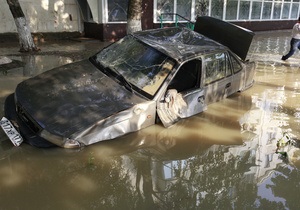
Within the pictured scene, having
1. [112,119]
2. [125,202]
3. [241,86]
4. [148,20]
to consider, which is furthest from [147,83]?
[148,20]

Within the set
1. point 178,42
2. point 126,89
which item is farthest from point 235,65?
point 126,89

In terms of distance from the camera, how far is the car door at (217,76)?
5.40 m

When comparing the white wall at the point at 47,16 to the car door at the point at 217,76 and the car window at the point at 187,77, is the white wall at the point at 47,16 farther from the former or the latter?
the car door at the point at 217,76

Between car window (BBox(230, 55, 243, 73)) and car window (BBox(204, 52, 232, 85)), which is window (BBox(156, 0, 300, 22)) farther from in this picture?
car window (BBox(204, 52, 232, 85))

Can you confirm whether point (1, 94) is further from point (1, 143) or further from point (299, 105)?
point (299, 105)

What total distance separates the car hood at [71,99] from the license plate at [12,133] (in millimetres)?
251

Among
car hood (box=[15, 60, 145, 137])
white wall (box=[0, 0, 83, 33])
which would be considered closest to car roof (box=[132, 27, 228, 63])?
car hood (box=[15, 60, 145, 137])

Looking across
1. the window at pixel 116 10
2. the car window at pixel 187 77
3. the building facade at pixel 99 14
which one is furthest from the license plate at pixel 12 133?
the window at pixel 116 10

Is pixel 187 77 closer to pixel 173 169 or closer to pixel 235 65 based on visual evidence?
pixel 235 65

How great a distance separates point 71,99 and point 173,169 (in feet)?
5.50

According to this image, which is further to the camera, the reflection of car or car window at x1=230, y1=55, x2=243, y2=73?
car window at x1=230, y1=55, x2=243, y2=73

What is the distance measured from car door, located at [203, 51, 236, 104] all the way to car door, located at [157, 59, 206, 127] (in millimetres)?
162

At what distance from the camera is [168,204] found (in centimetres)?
327

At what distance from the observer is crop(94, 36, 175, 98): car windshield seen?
4668 mm
